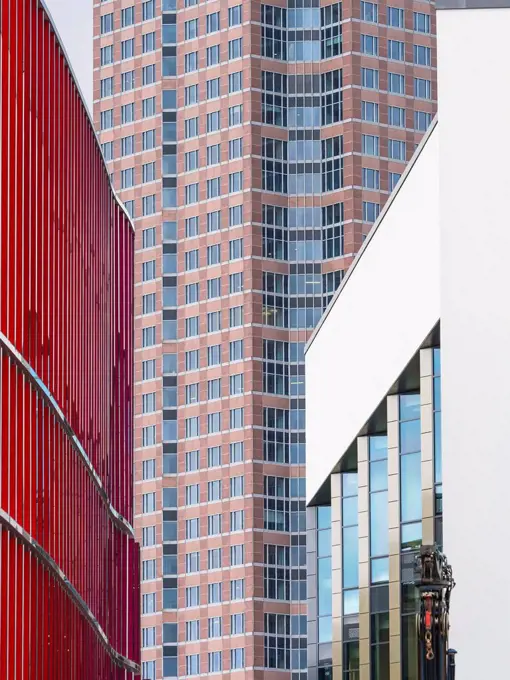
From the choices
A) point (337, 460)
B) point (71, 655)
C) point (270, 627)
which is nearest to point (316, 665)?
point (337, 460)

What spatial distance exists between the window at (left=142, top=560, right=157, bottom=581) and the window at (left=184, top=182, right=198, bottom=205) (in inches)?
1165

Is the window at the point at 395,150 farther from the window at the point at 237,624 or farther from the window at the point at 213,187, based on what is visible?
the window at the point at 237,624

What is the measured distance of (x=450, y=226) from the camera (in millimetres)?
49406

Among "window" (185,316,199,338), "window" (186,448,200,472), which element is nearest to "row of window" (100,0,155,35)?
"window" (185,316,199,338)

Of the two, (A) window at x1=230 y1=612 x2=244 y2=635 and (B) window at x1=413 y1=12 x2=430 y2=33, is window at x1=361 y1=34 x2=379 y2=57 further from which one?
(A) window at x1=230 y1=612 x2=244 y2=635

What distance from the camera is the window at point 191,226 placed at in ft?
570

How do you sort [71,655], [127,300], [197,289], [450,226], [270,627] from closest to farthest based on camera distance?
[450,226], [71,655], [127,300], [270,627], [197,289]

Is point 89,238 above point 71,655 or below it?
above

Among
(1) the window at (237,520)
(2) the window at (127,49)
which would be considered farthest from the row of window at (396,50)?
(1) the window at (237,520)

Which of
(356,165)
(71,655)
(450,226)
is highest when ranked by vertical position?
(356,165)

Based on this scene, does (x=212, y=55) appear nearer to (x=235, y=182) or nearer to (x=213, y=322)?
(x=235, y=182)

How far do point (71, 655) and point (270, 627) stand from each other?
4253 inches

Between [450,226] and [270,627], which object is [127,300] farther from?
[270,627]

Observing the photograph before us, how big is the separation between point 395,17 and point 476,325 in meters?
129
